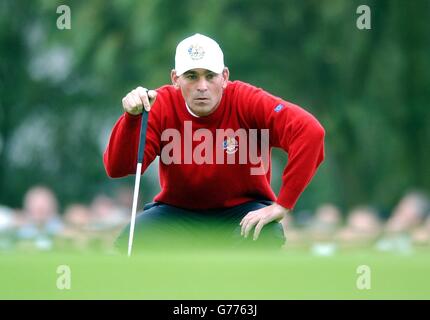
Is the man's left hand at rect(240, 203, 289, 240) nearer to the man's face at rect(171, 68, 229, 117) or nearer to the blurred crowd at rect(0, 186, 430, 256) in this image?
the man's face at rect(171, 68, 229, 117)

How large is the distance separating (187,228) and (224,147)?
60 centimetres

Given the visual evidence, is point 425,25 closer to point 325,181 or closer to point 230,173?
point 325,181

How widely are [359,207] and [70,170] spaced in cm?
716

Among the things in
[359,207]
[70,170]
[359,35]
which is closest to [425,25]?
[359,35]

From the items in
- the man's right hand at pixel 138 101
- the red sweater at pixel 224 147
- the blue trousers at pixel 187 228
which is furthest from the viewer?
the blue trousers at pixel 187 228

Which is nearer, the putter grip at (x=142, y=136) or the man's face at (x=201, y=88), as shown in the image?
the putter grip at (x=142, y=136)

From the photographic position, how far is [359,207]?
21172mm

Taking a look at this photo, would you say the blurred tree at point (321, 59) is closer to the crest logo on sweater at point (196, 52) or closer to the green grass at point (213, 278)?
the crest logo on sweater at point (196, 52)

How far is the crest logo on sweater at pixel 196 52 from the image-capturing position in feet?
23.2

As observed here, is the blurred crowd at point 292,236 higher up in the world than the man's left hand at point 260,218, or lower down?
higher up

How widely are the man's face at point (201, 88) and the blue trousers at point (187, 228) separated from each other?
0.70 metres
